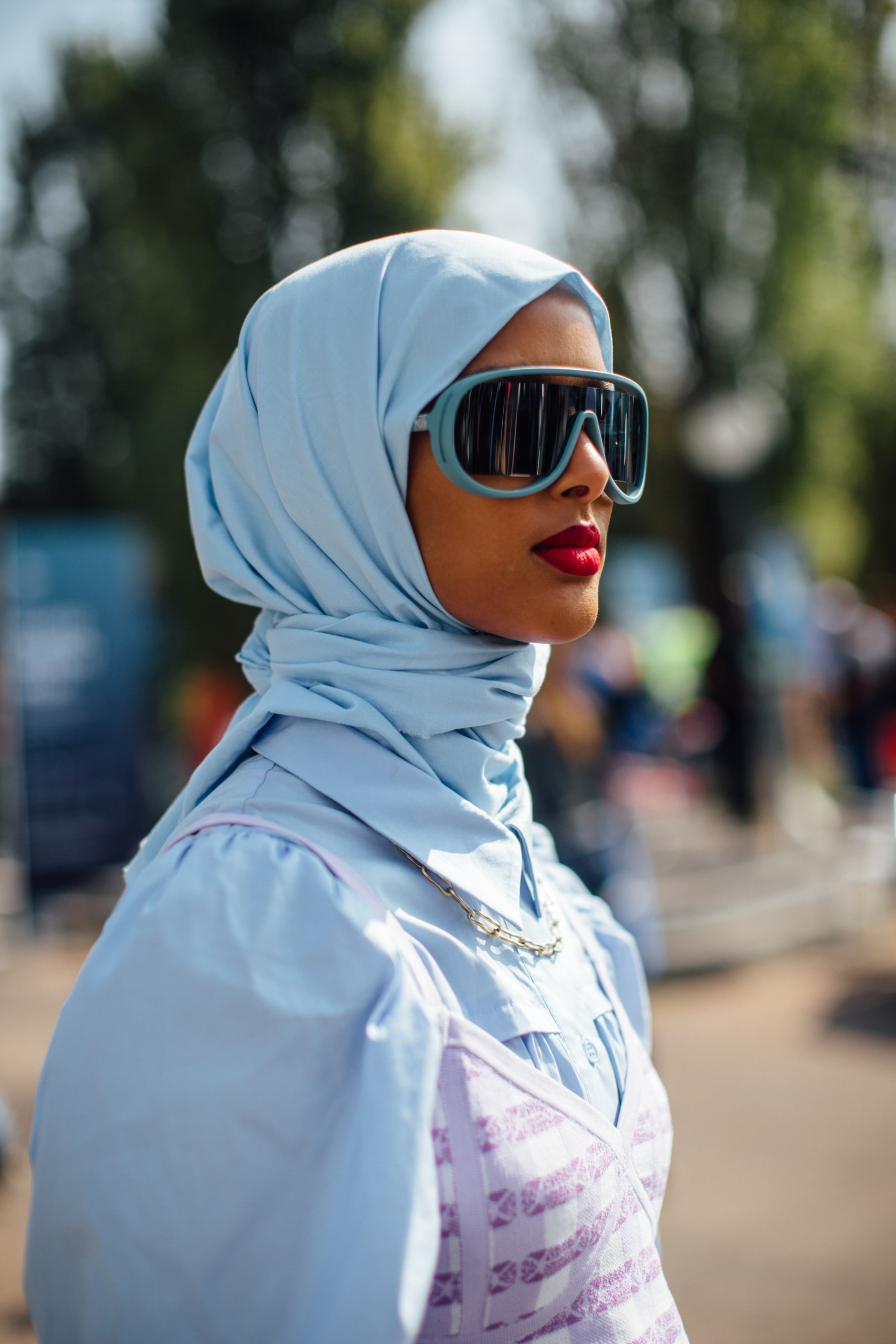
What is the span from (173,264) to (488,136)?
509 cm

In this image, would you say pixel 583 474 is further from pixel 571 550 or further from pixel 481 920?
pixel 481 920

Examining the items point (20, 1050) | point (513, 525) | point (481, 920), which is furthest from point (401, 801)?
point (20, 1050)

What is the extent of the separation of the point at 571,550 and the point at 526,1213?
0.63 metres

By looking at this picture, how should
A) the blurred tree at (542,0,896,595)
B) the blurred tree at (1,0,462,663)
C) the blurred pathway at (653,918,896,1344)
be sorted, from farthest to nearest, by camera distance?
1. the blurred tree at (1,0,462,663)
2. the blurred tree at (542,0,896,595)
3. the blurred pathway at (653,918,896,1344)

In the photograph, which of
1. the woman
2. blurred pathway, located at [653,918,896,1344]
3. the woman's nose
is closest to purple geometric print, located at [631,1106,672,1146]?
the woman

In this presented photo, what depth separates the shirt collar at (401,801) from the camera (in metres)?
1.05

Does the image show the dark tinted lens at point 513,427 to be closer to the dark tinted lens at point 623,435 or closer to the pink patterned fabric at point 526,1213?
the dark tinted lens at point 623,435

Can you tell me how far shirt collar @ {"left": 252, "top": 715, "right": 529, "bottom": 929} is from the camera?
105 cm

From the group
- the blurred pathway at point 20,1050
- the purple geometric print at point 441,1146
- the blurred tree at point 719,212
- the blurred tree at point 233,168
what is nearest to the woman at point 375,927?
the purple geometric print at point 441,1146

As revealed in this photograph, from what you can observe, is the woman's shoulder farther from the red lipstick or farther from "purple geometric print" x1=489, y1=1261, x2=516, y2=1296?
the red lipstick

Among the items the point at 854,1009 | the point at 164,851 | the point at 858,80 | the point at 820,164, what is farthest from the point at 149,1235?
the point at 820,164

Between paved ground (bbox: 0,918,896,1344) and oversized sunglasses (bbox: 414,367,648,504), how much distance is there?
2790 millimetres

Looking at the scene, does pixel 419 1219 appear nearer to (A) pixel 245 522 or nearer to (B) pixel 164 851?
(B) pixel 164 851

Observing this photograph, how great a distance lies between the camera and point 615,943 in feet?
4.65
